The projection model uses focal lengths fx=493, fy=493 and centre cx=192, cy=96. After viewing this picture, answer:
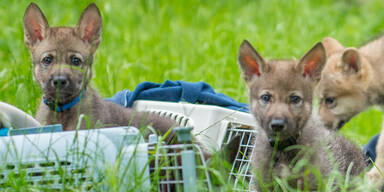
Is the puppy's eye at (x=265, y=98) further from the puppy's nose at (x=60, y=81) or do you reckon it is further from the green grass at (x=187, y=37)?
the green grass at (x=187, y=37)

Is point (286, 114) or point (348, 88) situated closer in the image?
point (286, 114)

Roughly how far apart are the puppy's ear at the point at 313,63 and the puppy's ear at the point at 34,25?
1.52m

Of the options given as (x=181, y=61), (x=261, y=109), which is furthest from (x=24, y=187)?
(x=181, y=61)

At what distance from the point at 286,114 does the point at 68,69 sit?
1.23 metres

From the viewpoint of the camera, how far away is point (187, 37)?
20.9 ft

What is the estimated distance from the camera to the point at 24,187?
6.83 feet

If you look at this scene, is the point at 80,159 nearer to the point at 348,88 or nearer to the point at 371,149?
the point at 371,149

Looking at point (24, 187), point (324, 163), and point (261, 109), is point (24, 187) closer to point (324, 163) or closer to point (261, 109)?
point (261, 109)

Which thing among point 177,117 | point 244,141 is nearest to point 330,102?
point 244,141

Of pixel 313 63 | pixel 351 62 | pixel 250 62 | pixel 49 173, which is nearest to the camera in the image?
pixel 49 173

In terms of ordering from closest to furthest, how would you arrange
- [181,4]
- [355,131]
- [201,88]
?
1. [201,88]
2. [355,131]
3. [181,4]

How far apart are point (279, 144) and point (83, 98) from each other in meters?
1.20

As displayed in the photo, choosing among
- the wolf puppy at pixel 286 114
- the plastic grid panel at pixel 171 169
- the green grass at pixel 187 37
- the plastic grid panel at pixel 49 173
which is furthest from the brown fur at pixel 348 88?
the plastic grid panel at pixel 49 173

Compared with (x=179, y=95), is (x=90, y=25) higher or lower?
higher
